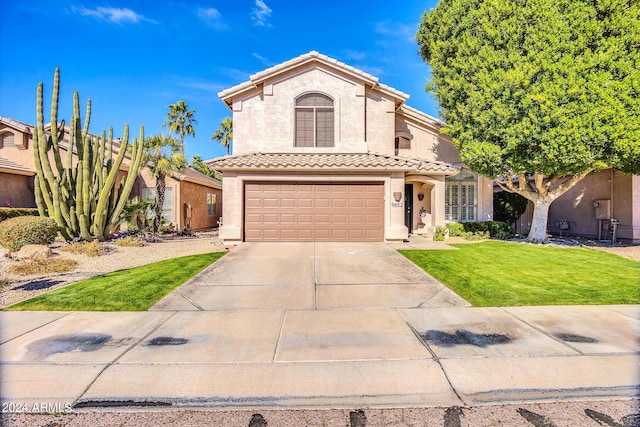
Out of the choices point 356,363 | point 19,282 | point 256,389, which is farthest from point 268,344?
point 19,282

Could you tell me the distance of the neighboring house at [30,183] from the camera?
16.4m

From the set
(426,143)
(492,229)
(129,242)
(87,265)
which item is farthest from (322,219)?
(492,229)

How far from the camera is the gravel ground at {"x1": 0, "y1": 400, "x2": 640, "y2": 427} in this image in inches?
112

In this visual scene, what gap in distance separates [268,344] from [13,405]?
8.44ft

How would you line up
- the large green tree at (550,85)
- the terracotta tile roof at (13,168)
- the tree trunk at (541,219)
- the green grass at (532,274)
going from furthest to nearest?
1. the terracotta tile roof at (13,168)
2. the tree trunk at (541,219)
3. the large green tree at (550,85)
4. the green grass at (532,274)

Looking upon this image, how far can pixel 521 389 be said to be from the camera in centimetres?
329

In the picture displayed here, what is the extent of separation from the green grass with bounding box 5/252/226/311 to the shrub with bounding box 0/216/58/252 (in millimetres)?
5121

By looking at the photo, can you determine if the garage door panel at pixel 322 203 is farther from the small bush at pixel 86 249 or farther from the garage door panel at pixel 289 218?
the small bush at pixel 86 249

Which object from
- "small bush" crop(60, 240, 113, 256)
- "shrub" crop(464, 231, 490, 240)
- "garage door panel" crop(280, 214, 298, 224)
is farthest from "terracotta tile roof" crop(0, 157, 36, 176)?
"shrub" crop(464, 231, 490, 240)

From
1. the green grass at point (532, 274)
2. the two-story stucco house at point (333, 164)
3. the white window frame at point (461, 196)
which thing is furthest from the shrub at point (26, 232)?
the white window frame at point (461, 196)

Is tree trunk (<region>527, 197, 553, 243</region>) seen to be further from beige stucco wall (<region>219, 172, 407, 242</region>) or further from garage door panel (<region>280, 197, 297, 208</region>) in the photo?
garage door panel (<region>280, 197, 297, 208</region>)

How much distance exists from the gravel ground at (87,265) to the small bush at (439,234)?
364 inches

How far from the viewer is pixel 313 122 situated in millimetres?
14906

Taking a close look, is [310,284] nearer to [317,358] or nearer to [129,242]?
[317,358]
